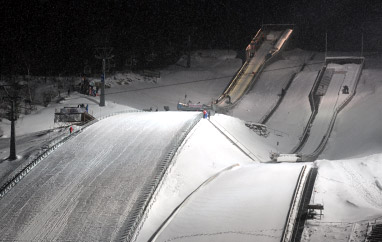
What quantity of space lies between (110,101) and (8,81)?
8.55 m

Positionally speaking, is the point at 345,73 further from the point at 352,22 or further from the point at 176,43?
the point at 176,43

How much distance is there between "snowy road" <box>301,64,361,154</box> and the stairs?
0.24 meters

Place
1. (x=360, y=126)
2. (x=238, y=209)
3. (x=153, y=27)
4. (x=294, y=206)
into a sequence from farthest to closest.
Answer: (x=153, y=27), (x=360, y=126), (x=238, y=209), (x=294, y=206)

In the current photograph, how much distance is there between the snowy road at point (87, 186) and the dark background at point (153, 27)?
21.0 meters

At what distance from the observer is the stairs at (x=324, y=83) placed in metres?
34.2

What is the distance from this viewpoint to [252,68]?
4150cm

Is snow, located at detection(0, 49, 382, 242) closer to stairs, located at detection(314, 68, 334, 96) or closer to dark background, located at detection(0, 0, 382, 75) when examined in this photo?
stairs, located at detection(314, 68, 334, 96)

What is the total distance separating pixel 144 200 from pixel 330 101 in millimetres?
21528

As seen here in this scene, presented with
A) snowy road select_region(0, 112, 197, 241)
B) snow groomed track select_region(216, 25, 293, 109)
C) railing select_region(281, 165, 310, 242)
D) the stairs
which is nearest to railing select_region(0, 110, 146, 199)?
snowy road select_region(0, 112, 197, 241)

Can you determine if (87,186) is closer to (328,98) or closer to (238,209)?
(238,209)

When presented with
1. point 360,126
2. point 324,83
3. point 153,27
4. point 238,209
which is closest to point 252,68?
point 324,83

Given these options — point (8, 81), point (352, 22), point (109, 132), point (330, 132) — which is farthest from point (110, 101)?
point (352, 22)

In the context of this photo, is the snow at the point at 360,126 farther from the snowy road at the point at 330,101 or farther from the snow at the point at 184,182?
the snowy road at the point at 330,101

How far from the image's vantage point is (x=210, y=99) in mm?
37531
